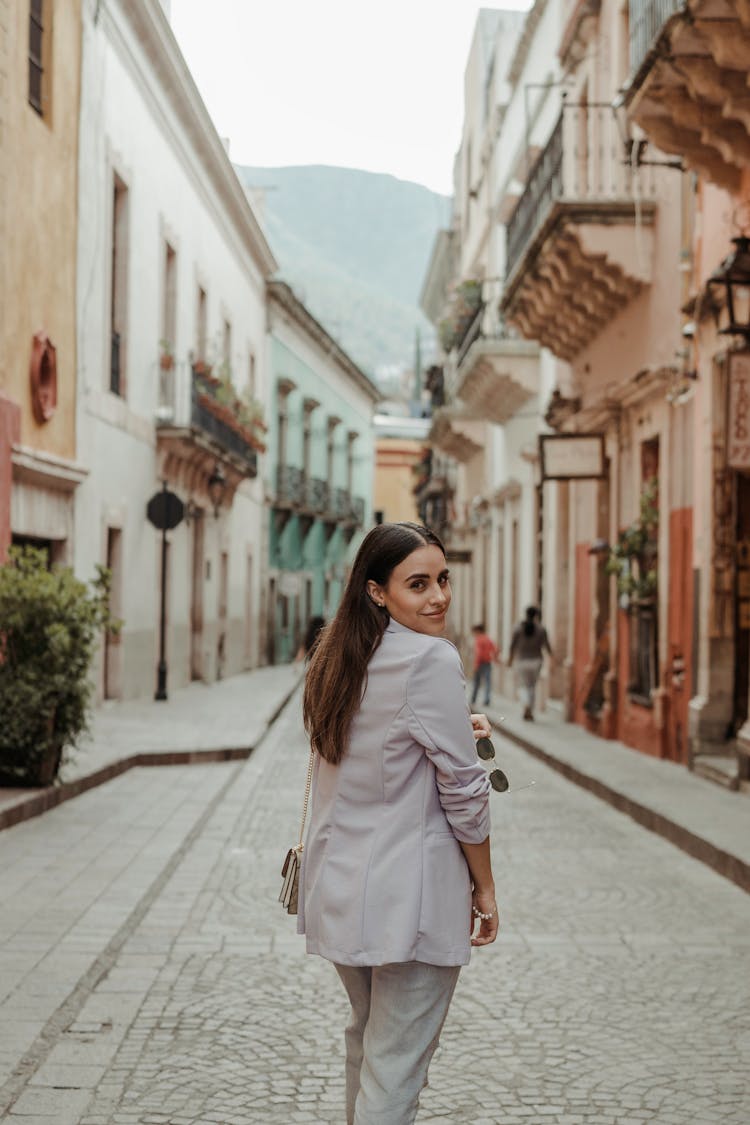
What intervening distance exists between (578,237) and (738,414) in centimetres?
595

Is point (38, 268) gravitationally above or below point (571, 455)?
above

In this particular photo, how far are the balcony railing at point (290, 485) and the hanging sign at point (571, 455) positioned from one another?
1020 inches

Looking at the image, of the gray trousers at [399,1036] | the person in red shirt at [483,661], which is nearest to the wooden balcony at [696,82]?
the gray trousers at [399,1036]

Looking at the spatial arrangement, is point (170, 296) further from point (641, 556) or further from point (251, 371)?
point (251, 371)

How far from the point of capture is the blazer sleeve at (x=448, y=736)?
11.8 feet

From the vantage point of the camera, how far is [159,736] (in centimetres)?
1797

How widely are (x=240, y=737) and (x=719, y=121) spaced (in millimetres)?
8660

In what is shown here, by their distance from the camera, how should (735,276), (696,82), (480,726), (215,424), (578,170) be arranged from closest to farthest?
(480,726)
(696,82)
(735,276)
(578,170)
(215,424)

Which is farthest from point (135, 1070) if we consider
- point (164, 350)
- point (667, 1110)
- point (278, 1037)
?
point (164, 350)

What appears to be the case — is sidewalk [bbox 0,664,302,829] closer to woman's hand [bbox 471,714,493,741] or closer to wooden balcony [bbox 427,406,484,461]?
woman's hand [bbox 471,714,493,741]

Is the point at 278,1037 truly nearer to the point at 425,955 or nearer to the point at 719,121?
the point at 425,955

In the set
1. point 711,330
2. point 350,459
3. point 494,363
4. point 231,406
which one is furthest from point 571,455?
point 350,459

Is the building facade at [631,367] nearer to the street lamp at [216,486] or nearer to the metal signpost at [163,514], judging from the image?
the street lamp at [216,486]

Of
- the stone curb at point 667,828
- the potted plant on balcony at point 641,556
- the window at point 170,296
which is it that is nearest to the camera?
the stone curb at point 667,828
